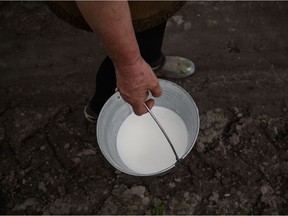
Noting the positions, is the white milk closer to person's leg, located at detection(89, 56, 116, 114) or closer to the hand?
person's leg, located at detection(89, 56, 116, 114)

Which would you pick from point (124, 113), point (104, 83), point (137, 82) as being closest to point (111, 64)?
point (104, 83)

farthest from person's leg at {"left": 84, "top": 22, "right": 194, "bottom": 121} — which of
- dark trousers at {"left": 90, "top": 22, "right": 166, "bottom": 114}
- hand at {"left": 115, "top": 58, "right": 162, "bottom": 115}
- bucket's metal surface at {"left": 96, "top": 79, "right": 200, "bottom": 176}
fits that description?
hand at {"left": 115, "top": 58, "right": 162, "bottom": 115}

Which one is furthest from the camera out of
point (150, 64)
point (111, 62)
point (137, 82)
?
point (150, 64)

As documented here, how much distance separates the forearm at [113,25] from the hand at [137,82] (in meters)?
0.04

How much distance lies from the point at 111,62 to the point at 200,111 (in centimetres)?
66

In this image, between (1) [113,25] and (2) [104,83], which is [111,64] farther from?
(1) [113,25]

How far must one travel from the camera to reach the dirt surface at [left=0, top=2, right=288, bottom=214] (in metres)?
1.74

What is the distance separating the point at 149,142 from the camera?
1.58 m

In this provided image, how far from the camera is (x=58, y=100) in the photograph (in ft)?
6.66

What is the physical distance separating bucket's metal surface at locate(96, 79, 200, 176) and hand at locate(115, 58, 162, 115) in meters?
0.36

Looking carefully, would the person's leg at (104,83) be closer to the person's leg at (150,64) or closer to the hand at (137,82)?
the person's leg at (150,64)

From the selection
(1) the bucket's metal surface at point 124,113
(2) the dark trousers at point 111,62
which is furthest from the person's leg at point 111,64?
(1) the bucket's metal surface at point 124,113

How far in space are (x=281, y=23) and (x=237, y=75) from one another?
520 millimetres

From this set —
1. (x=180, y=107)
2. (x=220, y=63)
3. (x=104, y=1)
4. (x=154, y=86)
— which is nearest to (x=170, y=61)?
(x=220, y=63)
